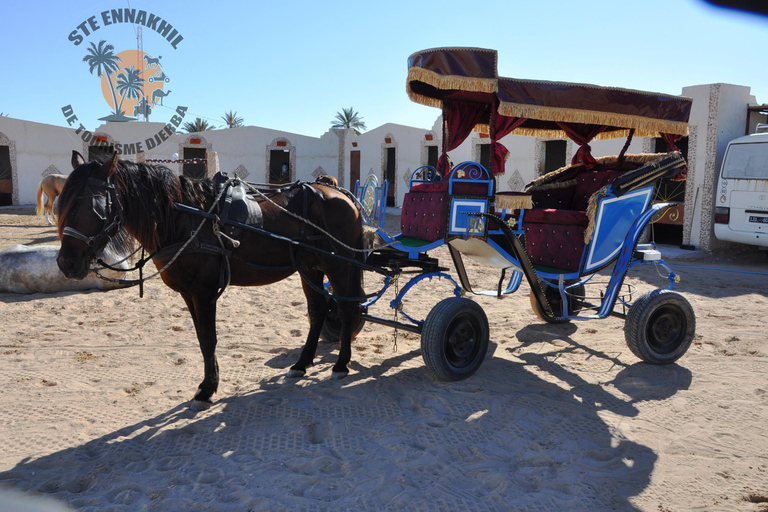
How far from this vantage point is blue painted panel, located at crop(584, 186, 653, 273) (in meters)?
4.84

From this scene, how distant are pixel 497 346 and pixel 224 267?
9.56 ft

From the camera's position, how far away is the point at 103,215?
3.34 metres

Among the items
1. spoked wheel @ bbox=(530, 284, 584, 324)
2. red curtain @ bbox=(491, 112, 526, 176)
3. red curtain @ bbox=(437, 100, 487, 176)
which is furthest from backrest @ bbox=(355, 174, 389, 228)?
spoked wheel @ bbox=(530, 284, 584, 324)

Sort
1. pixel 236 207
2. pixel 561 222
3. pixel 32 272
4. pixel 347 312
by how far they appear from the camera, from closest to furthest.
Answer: pixel 236 207 → pixel 347 312 → pixel 561 222 → pixel 32 272

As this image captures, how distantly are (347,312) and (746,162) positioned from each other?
9.98m

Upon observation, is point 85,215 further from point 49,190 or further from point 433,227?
point 49,190

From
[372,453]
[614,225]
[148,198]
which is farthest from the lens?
[614,225]

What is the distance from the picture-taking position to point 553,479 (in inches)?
118

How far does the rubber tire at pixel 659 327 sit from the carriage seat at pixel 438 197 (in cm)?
170

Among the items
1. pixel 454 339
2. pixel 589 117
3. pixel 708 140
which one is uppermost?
pixel 708 140

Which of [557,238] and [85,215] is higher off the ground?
[85,215]

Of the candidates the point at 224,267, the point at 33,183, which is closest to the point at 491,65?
the point at 224,267

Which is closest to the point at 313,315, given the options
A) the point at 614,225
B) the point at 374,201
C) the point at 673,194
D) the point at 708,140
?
the point at 374,201

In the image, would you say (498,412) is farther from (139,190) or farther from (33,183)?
(33,183)
